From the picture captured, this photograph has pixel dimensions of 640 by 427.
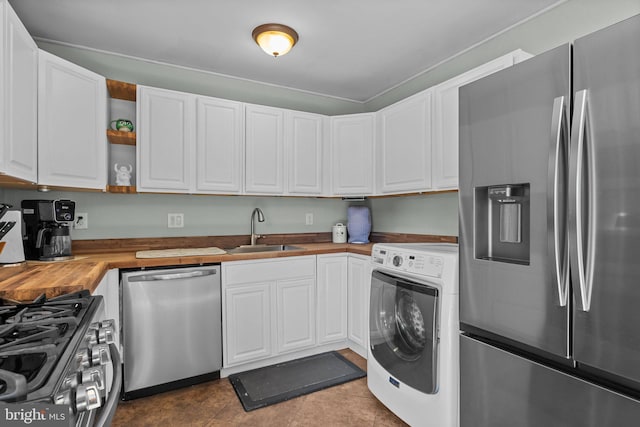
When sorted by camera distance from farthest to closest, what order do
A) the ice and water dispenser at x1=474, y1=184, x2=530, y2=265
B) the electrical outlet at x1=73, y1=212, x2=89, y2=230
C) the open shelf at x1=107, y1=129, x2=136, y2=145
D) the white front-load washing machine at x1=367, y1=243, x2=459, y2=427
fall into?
the electrical outlet at x1=73, y1=212, x2=89, y2=230 → the open shelf at x1=107, y1=129, x2=136, y2=145 → the white front-load washing machine at x1=367, y1=243, x2=459, y2=427 → the ice and water dispenser at x1=474, y1=184, x2=530, y2=265

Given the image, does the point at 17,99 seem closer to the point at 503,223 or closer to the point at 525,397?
the point at 503,223

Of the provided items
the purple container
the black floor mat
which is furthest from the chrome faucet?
the black floor mat

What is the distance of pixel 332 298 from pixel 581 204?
2.05 metres

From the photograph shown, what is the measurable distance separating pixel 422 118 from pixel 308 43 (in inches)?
39.9

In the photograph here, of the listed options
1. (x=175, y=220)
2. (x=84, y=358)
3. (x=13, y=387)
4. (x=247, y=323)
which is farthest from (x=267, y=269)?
(x=13, y=387)

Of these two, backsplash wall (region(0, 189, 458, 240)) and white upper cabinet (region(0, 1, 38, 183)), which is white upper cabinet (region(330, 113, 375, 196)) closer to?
backsplash wall (region(0, 189, 458, 240))

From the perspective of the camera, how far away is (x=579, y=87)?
3.88 feet

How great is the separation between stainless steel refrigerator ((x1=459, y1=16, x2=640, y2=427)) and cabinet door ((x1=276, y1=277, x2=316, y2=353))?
140 centimetres

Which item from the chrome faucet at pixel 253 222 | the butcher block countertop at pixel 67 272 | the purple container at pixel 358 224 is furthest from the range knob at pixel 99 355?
the purple container at pixel 358 224

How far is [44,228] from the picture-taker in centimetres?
204

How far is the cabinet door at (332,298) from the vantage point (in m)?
2.86

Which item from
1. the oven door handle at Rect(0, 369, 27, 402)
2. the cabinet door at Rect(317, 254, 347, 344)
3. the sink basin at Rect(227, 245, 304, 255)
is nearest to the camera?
the oven door handle at Rect(0, 369, 27, 402)

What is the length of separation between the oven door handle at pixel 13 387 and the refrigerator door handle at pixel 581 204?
1.48 metres

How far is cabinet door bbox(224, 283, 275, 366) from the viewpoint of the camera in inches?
97.9
